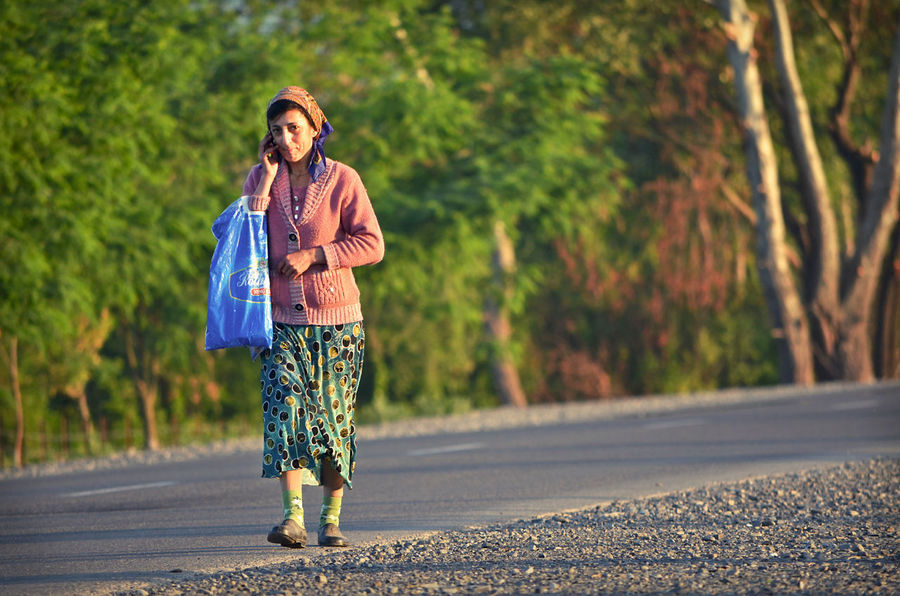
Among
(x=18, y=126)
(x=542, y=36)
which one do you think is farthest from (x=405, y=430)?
(x=542, y=36)

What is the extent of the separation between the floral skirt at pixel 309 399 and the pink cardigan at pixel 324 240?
0.28 ft

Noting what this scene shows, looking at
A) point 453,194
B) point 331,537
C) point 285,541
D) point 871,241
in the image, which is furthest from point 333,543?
point 871,241

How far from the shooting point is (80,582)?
538 cm

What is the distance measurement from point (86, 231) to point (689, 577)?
12.6 meters

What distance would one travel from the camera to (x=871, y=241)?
24.5 metres

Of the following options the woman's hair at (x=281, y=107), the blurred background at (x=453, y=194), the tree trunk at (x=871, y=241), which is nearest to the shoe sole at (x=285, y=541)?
the woman's hair at (x=281, y=107)

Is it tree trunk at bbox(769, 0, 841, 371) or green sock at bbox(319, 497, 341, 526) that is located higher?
tree trunk at bbox(769, 0, 841, 371)

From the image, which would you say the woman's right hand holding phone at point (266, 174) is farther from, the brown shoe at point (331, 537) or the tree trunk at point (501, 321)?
the tree trunk at point (501, 321)

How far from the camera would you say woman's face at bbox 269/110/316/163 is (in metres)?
5.89

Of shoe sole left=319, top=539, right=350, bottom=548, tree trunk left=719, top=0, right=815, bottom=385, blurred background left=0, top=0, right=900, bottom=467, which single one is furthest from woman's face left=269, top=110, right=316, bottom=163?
tree trunk left=719, top=0, right=815, bottom=385

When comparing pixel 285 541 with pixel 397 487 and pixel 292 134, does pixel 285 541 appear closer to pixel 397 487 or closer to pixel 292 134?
pixel 292 134

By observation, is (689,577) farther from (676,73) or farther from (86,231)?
(676,73)

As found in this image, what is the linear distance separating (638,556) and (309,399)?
160cm

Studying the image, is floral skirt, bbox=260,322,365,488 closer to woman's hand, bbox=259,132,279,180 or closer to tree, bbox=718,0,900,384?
woman's hand, bbox=259,132,279,180
